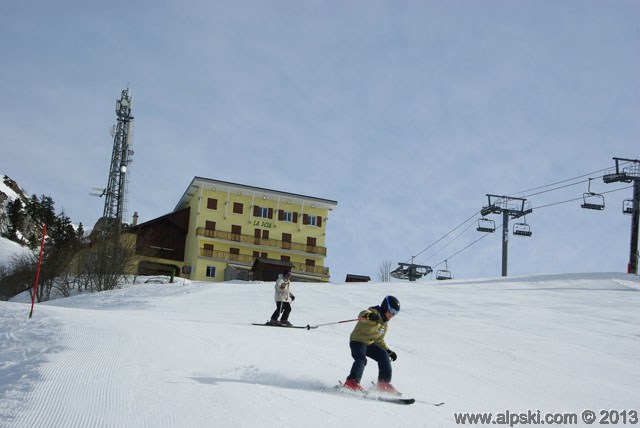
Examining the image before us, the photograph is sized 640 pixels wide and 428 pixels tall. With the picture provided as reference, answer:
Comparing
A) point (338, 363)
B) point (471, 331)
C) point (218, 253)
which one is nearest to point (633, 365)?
point (471, 331)

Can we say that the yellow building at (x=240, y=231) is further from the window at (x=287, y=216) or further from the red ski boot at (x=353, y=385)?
the red ski boot at (x=353, y=385)

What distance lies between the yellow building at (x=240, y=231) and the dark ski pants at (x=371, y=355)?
2090 inches

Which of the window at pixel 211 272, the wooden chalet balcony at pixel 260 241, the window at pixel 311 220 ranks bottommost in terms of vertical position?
the window at pixel 211 272

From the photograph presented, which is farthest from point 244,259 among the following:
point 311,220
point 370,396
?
point 370,396

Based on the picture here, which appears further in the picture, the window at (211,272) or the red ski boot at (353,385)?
the window at (211,272)

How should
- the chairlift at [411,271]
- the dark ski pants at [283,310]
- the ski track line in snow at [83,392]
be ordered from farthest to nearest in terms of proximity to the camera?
1. the chairlift at [411,271]
2. the dark ski pants at [283,310]
3. the ski track line in snow at [83,392]

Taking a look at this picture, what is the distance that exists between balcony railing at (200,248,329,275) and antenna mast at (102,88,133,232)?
9138mm

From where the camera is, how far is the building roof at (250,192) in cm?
6606

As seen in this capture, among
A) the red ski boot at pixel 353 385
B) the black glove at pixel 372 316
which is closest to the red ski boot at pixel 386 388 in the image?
the red ski boot at pixel 353 385

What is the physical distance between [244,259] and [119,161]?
52.6ft

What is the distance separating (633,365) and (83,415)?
11.1m

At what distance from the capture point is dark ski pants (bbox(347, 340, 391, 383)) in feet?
27.1

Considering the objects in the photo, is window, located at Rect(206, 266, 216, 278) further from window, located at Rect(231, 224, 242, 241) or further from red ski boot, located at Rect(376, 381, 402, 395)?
red ski boot, located at Rect(376, 381, 402, 395)

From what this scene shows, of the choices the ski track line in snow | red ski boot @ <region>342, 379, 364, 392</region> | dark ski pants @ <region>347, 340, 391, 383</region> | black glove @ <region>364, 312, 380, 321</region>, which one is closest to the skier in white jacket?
the ski track line in snow
